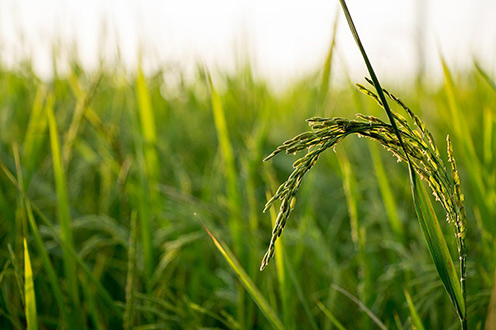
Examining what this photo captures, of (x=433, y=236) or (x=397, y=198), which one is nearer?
(x=433, y=236)

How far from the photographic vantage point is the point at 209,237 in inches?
47.2

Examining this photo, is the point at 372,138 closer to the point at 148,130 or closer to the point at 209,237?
the point at 209,237

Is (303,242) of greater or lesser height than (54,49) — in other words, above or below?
below

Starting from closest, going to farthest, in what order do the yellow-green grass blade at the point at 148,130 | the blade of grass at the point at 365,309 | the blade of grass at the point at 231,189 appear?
the blade of grass at the point at 365,309 < the blade of grass at the point at 231,189 < the yellow-green grass blade at the point at 148,130

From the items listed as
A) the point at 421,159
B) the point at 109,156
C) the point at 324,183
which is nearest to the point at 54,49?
the point at 109,156

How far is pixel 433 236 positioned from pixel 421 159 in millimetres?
122

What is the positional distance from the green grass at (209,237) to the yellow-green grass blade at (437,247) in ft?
0.12

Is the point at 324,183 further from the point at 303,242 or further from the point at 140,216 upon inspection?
the point at 140,216

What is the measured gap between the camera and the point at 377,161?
1.16 metres

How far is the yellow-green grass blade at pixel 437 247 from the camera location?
56cm

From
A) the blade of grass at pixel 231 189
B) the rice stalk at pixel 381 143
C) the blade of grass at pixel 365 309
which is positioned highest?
the rice stalk at pixel 381 143

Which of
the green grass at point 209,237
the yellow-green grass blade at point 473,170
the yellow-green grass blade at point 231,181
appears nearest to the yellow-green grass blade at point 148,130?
the green grass at point 209,237

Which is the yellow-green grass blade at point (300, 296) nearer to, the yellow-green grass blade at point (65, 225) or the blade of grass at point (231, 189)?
the blade of grass at point (231, 189)

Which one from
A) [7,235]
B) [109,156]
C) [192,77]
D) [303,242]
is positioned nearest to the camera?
[303,242]
